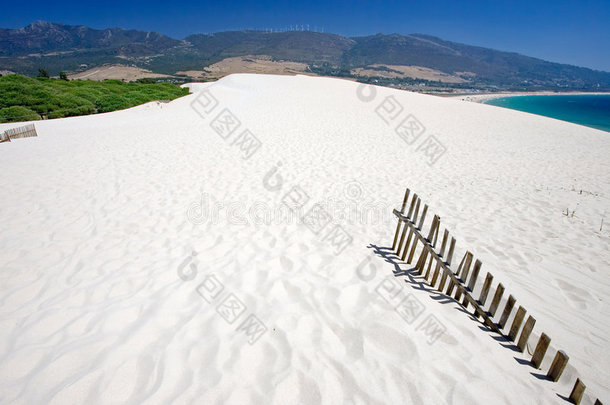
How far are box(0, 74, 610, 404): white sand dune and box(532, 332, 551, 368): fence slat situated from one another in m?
0.09

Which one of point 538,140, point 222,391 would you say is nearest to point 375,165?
point 222,391

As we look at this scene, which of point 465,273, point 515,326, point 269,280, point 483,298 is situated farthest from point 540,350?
point 269,280

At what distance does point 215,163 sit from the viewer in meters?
8.88

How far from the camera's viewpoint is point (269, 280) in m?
3.64

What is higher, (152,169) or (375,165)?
(152,169)

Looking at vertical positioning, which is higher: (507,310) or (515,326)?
(507,310)

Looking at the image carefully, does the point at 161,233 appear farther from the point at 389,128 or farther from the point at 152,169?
the point at 389,128

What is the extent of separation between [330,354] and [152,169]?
25.8 ft

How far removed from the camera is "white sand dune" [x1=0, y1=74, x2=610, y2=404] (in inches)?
92.5

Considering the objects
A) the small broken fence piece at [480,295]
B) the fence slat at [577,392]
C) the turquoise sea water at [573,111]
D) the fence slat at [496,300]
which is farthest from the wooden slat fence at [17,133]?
the turquoise sea water at [573,111]

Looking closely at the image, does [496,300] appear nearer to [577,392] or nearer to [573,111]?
[577,392]

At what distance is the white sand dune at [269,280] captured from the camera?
7.71 ft

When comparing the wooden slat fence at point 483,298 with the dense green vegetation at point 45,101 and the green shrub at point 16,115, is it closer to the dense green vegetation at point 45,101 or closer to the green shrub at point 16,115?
the green shrub at point 16,115

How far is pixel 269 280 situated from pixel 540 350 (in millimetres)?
2848
